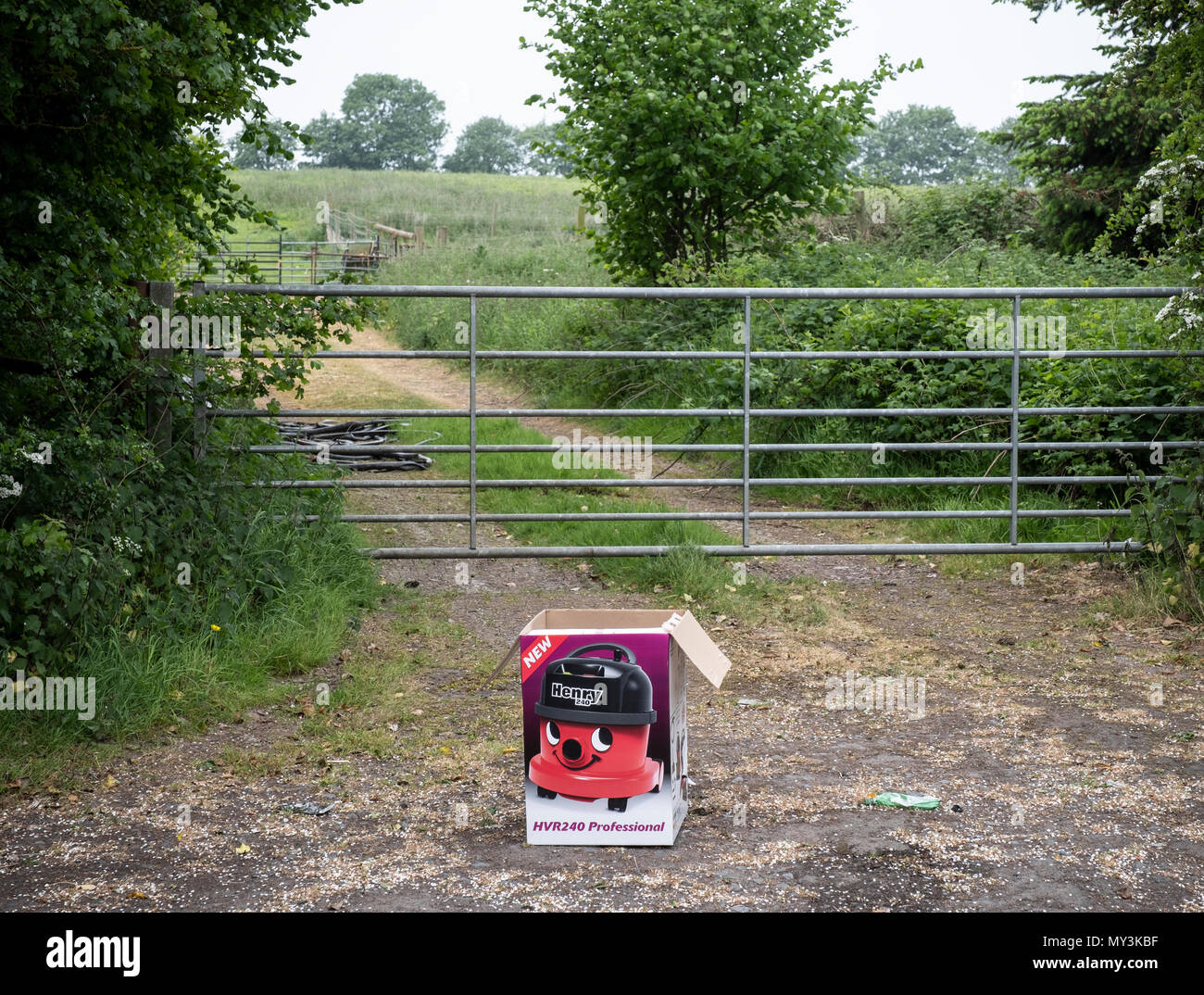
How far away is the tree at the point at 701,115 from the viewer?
493 inches

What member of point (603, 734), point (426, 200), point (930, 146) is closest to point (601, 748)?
point (603, 734)

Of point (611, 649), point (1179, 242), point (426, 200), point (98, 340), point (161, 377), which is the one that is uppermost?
point (426, 200)

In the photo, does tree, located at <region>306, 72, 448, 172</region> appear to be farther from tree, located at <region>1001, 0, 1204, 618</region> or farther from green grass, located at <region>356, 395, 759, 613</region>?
tree, located at <region>1001, 0, 1204, 618</region>

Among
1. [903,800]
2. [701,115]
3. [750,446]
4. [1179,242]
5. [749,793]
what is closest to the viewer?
[903,800]

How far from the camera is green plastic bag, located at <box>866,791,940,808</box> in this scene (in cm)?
409

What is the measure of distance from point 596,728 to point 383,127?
264ft

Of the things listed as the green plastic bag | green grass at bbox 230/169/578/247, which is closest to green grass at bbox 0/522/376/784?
the green plastic bag

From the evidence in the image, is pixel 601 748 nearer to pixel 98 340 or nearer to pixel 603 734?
pixel 603 734

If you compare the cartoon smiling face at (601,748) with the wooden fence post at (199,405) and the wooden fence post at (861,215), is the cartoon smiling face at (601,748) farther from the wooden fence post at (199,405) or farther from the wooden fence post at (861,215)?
the wooden fence post at (861,215)

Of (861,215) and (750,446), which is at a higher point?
(861,215)

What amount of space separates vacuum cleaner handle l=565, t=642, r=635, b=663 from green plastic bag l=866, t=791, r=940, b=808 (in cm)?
106

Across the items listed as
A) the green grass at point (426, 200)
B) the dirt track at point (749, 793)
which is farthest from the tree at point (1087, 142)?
the green grass at point (426, 200)

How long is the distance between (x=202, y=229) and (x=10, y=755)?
3.49 m

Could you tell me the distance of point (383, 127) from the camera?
259 feet
